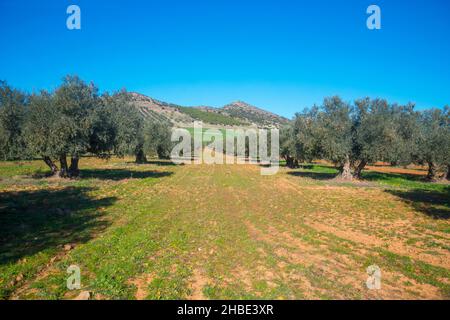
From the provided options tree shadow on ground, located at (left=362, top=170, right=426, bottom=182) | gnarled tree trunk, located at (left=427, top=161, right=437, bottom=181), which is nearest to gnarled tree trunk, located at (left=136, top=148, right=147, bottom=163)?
tree shadow on ground, located at (left=362, top=170, right=426, bottom=182)

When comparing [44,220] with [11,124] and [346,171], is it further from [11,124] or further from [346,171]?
[346,171]

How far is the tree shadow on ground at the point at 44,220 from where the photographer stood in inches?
370

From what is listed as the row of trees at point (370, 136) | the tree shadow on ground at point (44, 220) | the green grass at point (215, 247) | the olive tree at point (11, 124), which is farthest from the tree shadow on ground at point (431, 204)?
the olive tree at point (11, 124)

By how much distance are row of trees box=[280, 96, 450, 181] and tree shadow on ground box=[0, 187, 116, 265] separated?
24640 mm

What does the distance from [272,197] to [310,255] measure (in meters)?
11.7

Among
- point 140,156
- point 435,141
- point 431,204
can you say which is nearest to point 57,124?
point 140,156

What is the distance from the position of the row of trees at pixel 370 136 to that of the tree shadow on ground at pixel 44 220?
24.6 m

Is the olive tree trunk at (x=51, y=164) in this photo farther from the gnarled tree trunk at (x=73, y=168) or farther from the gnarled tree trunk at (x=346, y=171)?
the gnarled tree trunk at (x=346, y=171)

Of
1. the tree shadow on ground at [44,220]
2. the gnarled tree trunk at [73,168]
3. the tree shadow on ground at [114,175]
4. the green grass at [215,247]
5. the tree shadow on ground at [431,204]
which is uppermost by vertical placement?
the gnarled tree trunk at [73,168]

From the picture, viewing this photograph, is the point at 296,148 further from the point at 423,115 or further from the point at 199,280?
the point at 199,280

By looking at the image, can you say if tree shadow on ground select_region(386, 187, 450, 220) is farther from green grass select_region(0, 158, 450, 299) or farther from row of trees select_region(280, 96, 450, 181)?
row of trees select_region(280, 96, 450, 181)

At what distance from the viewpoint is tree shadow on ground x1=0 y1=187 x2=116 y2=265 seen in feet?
30.8

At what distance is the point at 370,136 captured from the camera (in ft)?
99.7
